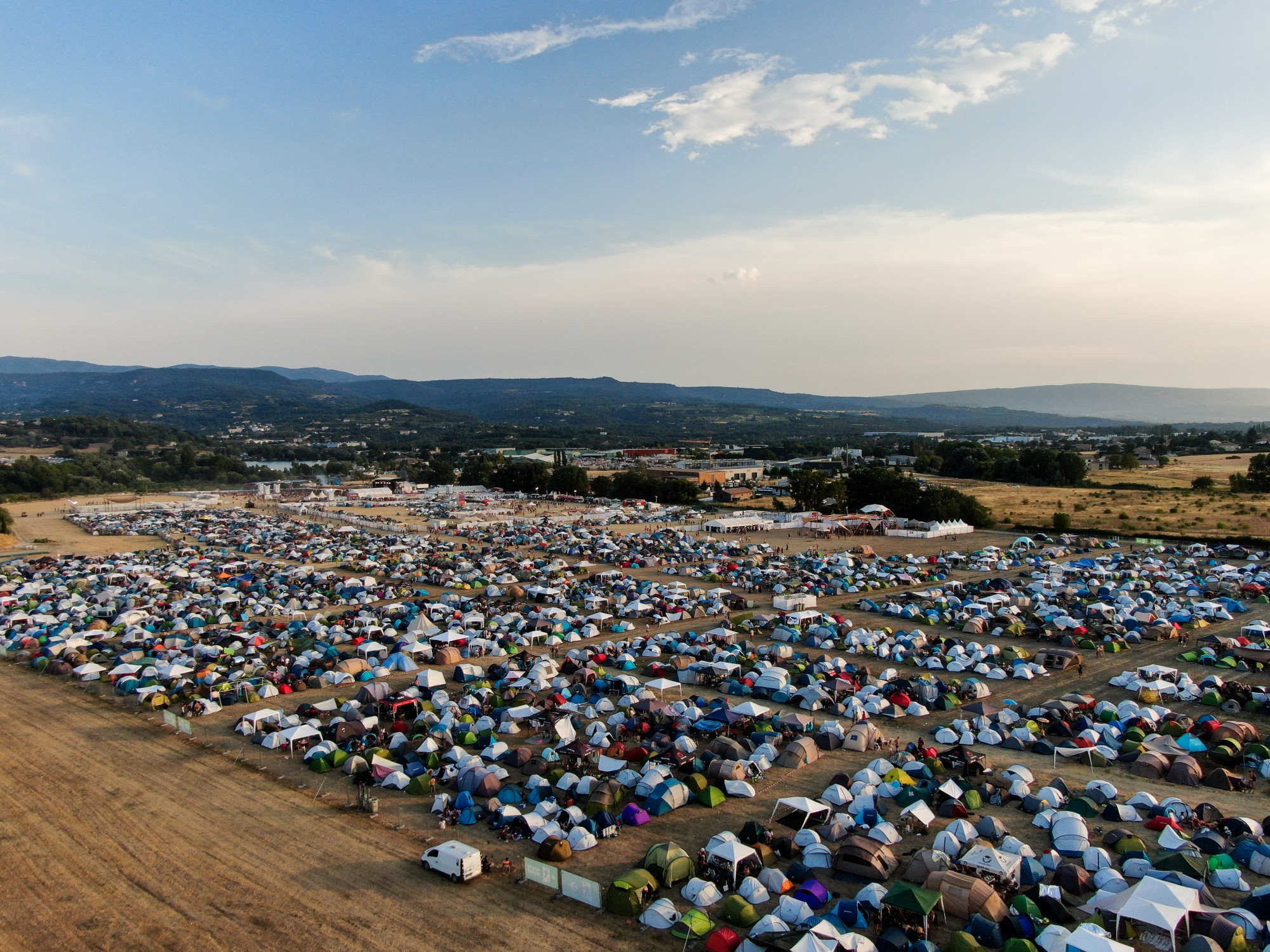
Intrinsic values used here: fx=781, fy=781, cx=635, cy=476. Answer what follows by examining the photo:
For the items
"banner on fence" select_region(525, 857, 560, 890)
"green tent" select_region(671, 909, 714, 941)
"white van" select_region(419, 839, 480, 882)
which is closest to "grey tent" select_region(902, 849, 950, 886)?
"green tent" select_region(671, 909, 714, 941)

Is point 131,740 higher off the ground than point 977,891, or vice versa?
point 977,891

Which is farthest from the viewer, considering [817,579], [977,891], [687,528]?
[687,528]

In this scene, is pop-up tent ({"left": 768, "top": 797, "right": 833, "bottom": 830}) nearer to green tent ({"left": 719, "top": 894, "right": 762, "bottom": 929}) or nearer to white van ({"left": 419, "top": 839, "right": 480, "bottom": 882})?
green tent ({"left": 719, "top": 894, "right": 762, "bottom": 929})

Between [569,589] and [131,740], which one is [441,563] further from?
[131,740]

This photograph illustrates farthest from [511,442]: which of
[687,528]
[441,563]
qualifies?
[441,563]

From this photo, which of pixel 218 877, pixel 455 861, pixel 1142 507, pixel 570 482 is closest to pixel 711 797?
pixel 455 861

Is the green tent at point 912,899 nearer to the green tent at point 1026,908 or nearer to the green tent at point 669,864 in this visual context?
the green tent at point 1026,908

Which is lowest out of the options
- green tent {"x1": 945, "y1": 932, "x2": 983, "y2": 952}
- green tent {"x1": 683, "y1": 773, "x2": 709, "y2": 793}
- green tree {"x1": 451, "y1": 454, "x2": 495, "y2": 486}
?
green tree {"x1": 451, "y1": 454, "x2": 495, "y2": 486}
